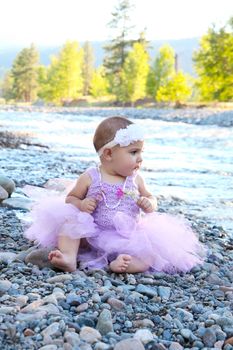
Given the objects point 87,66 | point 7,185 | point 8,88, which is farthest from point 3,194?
point 8,88

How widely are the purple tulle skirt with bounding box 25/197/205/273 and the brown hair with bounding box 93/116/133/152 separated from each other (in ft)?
1.34

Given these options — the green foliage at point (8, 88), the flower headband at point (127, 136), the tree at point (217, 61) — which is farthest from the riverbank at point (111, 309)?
the green foliage at point (8, 88)

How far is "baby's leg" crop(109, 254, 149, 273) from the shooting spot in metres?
3.21

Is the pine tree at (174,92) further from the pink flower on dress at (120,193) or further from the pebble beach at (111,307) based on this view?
the pebble beach at (111,307)

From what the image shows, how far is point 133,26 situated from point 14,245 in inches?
2576

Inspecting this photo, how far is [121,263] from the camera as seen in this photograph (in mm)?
3205

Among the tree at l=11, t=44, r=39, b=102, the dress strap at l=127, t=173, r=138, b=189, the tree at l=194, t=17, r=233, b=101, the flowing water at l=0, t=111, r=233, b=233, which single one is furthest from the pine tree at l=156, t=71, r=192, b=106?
the dress strap at l=127, t=173, r=138, b=189

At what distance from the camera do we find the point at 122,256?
3.23 metres

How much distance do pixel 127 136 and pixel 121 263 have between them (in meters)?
0.74

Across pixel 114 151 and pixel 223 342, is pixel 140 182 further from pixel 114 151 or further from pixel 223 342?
pixel 223 342

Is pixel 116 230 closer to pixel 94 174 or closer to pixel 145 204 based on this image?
pixel 145 204

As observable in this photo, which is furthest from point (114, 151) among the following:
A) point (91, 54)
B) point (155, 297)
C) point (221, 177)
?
point (91, 54)

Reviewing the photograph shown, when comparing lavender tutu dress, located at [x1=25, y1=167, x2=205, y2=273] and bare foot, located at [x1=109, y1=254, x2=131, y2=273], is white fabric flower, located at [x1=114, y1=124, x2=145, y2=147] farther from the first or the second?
bare foot, located at [x1=109, y1=254, x2=131, y2=273]

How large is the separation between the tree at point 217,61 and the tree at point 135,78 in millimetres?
11811
